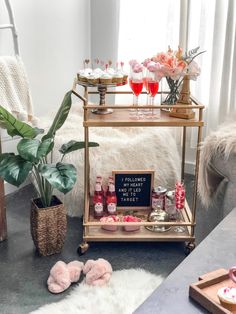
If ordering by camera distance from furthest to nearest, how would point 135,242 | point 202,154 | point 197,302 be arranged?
point 135,242 → point 202,154 → point 197,302

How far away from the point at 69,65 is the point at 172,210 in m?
1.46

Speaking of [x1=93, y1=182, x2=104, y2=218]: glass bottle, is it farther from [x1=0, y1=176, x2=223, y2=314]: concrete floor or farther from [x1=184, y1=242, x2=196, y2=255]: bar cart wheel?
[x1=184, y1=242, x2=196, y2=255]: bar cart wheel

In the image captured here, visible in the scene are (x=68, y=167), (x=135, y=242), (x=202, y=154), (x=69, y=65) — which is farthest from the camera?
(x=69, y=65)

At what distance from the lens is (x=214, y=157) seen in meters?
2.03

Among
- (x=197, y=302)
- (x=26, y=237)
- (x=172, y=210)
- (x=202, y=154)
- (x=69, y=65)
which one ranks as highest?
(x=69, y=65)

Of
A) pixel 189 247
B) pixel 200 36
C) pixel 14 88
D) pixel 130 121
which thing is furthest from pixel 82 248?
pixel 200 36

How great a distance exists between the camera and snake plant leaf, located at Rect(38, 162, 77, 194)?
1.82 metres

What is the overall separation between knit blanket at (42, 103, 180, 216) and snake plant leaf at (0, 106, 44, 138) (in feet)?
1.50

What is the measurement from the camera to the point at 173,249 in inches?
85.5

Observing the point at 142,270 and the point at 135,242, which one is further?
the point at 135,242

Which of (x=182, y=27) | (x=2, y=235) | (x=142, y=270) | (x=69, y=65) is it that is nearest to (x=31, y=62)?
(x=69, y=65)

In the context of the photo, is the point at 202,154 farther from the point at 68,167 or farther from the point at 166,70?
the point at 68,167

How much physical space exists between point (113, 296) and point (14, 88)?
4.09 ft

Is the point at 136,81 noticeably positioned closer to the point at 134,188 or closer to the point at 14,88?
the point at 134,188
